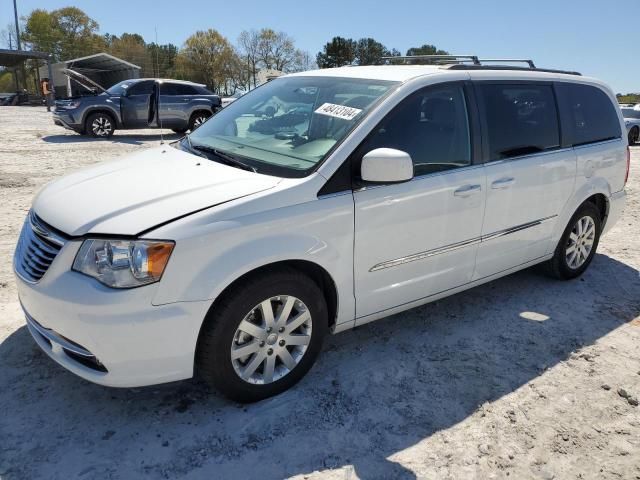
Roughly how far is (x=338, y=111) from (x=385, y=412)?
5.87 feet

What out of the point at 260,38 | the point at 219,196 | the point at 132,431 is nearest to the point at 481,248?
the point at 219,196

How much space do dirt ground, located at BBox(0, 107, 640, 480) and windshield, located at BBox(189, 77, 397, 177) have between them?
1331 mm

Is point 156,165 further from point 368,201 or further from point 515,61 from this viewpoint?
point 515,61

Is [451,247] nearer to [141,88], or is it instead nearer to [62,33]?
[141,88]

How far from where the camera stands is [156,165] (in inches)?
129

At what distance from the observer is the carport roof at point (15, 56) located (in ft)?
94.9

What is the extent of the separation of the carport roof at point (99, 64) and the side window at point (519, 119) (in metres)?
34.9

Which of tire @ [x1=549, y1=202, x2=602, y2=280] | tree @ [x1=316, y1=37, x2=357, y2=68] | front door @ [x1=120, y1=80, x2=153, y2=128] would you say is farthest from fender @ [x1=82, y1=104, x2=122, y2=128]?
tree @ [x1=316, y1=37, x2=357, y2=68]

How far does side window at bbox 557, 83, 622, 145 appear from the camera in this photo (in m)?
4.31

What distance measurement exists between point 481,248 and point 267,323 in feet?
5.72

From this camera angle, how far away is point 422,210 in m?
3.26

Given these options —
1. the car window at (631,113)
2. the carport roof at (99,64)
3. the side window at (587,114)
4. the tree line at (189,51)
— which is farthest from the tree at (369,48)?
the side window at (587,114)

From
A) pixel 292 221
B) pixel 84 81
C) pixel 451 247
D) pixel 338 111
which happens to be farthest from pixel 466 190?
pixel 84 81

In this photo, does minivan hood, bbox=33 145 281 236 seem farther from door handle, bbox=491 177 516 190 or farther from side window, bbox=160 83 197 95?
side window, bbox=160 83 197 95
